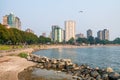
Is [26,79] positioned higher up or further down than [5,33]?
further down

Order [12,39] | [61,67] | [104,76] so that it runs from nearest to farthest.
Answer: [104,76] → [61,67] → [12,39]

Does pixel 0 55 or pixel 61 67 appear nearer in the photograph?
pixel 61 67

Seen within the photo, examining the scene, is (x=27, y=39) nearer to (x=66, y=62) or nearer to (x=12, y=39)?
(x=12, y=39)

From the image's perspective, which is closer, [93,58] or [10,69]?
[10,69]

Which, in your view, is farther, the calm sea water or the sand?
the calm sea water

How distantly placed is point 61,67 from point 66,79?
13603 millimetres

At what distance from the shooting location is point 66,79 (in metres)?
31.6

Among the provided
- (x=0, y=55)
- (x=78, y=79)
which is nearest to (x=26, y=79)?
(x=78, y=79)

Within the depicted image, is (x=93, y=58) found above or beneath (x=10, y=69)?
beneath

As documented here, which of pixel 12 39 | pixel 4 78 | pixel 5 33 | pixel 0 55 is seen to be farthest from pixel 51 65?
pixel 12 39

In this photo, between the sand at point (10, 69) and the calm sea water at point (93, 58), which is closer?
the sand at point (10, 69)

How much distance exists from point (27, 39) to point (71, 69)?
127m

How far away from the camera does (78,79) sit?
3119 centimetres

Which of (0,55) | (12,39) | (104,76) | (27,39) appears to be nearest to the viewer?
(104,76)
